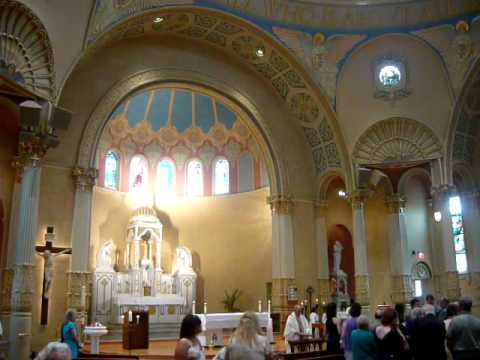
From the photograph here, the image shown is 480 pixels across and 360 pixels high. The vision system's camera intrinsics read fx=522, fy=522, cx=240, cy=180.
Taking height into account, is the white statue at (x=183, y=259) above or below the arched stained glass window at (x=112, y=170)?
below

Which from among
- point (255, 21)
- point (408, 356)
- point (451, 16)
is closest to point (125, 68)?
point (255, 21)

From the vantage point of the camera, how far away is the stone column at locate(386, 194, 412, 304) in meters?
22.9

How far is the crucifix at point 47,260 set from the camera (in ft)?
53.1

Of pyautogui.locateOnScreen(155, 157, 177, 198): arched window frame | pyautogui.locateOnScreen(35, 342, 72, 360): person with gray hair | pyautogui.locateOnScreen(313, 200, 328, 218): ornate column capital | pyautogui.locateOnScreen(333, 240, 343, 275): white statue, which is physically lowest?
pyautogui.locateOnScreen(35, 342, 72, 360): person with gray hair

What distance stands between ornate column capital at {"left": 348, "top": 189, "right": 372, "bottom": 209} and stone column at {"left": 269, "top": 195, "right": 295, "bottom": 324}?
2693 mm

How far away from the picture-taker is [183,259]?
24.2 meters

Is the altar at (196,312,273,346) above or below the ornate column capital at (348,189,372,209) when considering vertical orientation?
below

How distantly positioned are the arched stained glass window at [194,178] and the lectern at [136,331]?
36.0 feet

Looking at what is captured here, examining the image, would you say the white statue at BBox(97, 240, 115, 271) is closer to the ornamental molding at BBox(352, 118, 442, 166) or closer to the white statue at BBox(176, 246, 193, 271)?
the white statue at BBox(176, 246, 193, 271)

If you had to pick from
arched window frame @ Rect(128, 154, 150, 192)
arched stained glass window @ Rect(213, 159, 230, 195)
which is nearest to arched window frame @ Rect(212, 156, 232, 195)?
arched stained glass window @ Rect(213, 159, 230, 195)

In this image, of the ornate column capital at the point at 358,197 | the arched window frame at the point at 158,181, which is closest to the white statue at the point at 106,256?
the arched window frame at the point at 158,181

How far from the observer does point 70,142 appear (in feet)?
60.4

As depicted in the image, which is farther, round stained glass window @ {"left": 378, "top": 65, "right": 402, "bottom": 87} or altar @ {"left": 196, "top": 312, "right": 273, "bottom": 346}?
round stained glass window @ {"left": 378, "top": 65, "right": 402, "bottom": 87}

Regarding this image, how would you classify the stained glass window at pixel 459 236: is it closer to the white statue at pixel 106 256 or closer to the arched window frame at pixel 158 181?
the arched window frame at pixel 158 181
